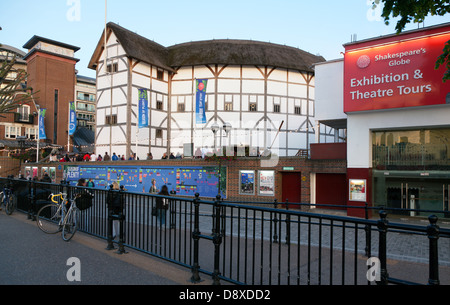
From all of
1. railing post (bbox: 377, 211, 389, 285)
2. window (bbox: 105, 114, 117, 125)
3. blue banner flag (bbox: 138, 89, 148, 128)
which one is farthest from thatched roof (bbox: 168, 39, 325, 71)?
railing post (bbox: 377, 211, 389, 285)

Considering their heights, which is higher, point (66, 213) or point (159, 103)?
point (159, 103)

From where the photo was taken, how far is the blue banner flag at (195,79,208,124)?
2727 centimetres

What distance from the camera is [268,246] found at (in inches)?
321

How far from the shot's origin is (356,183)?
627 inches

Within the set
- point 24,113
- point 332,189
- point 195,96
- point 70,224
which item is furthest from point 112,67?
point 24,113

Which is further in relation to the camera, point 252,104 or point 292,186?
point 252,104

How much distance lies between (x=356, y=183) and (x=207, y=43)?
81.1 ft

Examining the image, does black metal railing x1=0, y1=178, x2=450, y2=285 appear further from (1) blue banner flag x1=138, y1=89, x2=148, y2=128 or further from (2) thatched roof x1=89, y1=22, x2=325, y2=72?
(2) thatched roof x1=89, y1=22, x2=325, y2=72

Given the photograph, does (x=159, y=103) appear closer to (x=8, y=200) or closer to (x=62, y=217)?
(x=8, y=200)

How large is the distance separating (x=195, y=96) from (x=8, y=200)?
63.8 feet

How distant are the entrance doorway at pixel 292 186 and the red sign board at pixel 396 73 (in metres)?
4.91

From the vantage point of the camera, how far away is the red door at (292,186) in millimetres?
18875

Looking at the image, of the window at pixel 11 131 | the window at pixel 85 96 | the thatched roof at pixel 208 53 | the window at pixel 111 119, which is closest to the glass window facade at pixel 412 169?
the thatched roof at pixel 208 53
